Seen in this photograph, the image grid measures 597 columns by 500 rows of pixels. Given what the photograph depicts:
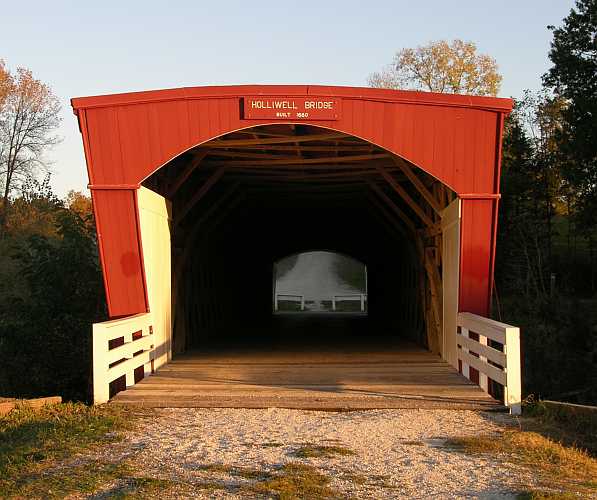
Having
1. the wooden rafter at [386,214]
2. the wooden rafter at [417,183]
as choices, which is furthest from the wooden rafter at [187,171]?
the wooden rafter at [386,214]

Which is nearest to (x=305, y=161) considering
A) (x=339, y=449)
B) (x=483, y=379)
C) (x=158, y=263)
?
(x=158, y=263)

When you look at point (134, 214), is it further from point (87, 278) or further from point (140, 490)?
point (87, 278)

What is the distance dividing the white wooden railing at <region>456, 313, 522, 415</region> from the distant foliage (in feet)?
29.1

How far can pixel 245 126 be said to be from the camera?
9430mm

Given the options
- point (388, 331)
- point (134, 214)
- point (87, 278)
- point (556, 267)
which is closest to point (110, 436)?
point (134, 214)

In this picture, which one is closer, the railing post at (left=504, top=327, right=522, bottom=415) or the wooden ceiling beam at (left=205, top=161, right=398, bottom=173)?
the railing post at (left=504, top=327, right=522, bottom=415)

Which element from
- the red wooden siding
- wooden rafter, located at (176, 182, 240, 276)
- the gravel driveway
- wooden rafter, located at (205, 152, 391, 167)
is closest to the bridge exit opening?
wooden rafter, located at (176, 182, 240, 276)

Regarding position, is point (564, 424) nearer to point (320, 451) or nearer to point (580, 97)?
point (320, 451)

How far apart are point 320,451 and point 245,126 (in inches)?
198

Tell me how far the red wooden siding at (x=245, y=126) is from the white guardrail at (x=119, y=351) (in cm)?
48

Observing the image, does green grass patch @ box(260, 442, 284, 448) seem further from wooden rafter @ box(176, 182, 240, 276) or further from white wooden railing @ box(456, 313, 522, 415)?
wooden rafter @ box(176, 182, 240, 276)

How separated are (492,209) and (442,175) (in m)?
0.74

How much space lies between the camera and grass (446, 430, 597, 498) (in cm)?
475

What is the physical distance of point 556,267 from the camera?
2745 centimetres
